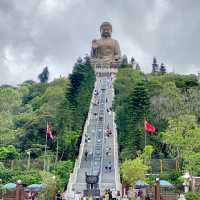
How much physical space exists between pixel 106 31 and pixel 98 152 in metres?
51.3

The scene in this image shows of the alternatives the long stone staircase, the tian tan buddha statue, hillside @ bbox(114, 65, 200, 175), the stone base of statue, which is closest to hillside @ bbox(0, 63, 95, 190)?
the long stone staircase

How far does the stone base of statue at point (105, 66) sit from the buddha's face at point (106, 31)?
6021mm

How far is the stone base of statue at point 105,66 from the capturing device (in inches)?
3428

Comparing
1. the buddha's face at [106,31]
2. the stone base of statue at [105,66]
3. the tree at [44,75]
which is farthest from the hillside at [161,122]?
the tree at [44,75]

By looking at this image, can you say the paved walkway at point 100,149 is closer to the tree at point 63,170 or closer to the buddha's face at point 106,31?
the tree at point 63,170

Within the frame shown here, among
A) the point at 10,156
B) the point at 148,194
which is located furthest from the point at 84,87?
the point at 148,194

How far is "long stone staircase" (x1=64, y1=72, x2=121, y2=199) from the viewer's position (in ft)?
124

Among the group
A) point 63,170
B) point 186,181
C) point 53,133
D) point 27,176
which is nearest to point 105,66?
point 53,133

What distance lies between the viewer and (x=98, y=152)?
154 feet

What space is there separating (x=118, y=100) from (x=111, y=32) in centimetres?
4154

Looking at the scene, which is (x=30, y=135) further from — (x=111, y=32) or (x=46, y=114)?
(x=111, y=32)

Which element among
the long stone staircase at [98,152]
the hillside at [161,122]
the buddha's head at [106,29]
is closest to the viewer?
the long stone staircase at [98,152]

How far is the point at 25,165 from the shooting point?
43.3 metres

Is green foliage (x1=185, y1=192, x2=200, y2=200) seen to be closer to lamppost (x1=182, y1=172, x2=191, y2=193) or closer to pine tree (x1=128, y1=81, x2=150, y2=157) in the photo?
lamppost (x1=182, y1=172, x2=191, y2=193)
